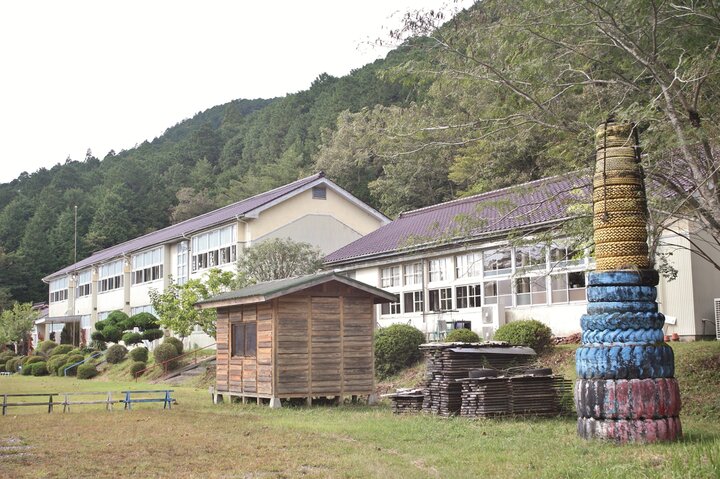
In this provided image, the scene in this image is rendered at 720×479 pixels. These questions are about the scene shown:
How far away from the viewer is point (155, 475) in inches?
416

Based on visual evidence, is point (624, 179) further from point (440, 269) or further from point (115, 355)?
point (115, 355)

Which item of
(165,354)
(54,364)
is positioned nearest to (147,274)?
(54,364)

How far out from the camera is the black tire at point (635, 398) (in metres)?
11.3

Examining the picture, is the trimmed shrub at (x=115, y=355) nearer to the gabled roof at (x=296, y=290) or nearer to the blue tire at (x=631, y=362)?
the gabled roof at (x=296, y=290)

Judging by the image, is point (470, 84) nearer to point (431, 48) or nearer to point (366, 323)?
point (431, 48)

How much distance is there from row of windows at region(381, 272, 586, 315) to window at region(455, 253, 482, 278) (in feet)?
1.44

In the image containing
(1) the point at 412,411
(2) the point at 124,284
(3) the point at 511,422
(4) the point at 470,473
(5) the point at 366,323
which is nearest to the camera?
(4) the point at 470,473

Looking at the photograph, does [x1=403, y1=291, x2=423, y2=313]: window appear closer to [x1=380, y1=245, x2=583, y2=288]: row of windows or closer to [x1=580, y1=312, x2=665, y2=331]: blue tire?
[x1=380, y1=245, x2=583, y2=288]: row of windows

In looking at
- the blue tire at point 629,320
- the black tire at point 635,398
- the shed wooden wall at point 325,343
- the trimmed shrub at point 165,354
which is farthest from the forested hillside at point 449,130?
the trimmed shrub at point 165,354

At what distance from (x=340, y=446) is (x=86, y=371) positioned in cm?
3037

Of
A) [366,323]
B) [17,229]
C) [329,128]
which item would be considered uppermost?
[329,128]

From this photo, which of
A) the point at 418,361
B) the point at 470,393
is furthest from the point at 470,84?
the point at 418,361

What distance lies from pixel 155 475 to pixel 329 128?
64069 millimetres

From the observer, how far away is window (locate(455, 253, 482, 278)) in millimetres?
29359
